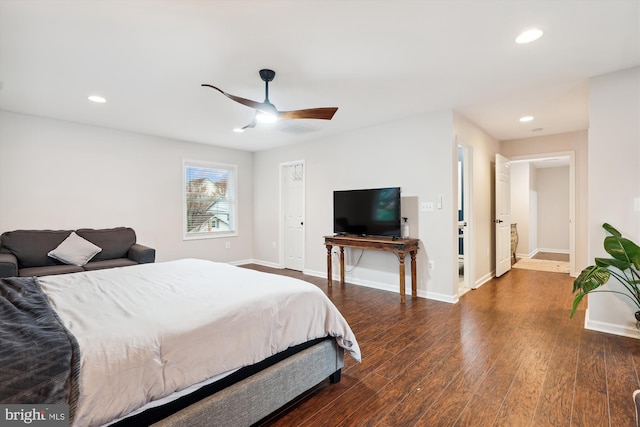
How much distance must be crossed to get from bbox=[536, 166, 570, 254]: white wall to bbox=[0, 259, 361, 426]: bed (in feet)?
28.3

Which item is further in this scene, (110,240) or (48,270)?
(110,240)

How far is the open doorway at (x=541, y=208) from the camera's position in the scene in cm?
780

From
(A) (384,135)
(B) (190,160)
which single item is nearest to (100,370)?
(A) (384,135)

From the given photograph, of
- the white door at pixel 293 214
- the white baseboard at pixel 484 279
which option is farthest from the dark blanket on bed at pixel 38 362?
the white baseboard at pixel 484 279

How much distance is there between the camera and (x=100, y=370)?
112 centimetres

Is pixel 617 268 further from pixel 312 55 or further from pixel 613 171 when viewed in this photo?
pixel 312 55

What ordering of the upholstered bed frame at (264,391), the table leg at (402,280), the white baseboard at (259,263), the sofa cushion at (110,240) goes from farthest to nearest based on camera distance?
1. the white baseboard at (259,263)
2. the sofa cushion at (110,240)
3. the table leg at (402,280)
4. the upholstered bed frame at (264,391)

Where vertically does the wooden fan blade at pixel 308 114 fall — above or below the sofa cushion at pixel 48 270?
above

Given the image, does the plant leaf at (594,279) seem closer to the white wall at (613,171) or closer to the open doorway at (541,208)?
the white wall at (613,171)

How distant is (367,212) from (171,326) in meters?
3.43

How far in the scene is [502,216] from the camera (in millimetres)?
5422

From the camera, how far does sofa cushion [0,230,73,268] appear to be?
143 inches

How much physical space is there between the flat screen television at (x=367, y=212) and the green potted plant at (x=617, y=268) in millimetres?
1984

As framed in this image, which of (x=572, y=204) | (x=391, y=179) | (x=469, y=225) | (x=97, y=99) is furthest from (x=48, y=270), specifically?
(x=572, y=204)
